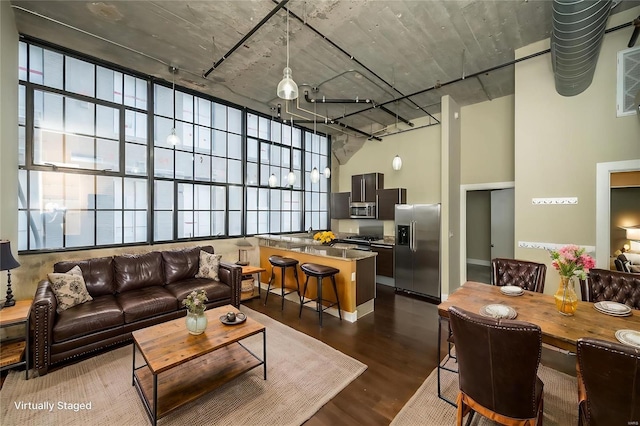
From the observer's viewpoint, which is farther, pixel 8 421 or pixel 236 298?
pixel 236 298

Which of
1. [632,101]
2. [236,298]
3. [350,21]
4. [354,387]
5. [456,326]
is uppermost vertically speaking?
[350,21]

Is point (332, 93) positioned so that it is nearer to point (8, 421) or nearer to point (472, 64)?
point (472, 64)

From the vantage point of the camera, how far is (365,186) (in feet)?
21.0

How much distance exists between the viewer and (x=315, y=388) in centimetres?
227

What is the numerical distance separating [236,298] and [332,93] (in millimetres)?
3848

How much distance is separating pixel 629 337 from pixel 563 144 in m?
2.66

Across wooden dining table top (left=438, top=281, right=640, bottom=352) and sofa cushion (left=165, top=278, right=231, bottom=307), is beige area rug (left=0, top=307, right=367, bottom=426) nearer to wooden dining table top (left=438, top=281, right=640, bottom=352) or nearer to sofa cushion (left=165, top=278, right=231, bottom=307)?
sofa cushion (left=165, top=278, right=231, bottom=307)

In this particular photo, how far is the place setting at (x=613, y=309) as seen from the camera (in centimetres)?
191

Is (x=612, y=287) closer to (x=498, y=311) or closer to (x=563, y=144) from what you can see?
(x=498, y=311)

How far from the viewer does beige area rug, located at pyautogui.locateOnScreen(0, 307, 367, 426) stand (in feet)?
6.35

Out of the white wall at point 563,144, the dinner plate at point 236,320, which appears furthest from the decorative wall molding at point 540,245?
the dinner plate at point 236,320

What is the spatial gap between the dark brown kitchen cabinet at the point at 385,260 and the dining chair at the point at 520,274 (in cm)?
256

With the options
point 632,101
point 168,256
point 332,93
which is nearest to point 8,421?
point 168,256

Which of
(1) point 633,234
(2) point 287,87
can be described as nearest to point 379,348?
(2) point 287,87
